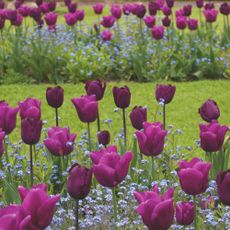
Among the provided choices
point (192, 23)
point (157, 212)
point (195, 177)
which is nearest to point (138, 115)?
point (195, 177)

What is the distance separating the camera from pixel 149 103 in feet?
28.1

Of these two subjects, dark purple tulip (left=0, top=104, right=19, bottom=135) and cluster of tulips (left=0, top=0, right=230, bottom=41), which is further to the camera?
cluster of tulips (left=0, top=0, right=230, bottom=41)

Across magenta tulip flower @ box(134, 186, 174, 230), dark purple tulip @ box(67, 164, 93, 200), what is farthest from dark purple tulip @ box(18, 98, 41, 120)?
magenta tulip flower @ box(134, 186, 174, 230)

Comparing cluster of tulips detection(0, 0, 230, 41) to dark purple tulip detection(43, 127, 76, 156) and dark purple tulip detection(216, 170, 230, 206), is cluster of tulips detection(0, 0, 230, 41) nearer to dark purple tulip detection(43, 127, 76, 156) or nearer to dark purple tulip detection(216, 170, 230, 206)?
dark purple tulip detection(43, 127, 76, 156)

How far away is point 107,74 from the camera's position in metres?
9.48

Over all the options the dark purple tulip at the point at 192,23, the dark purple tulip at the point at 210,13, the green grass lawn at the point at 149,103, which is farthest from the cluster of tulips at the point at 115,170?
the dark purple tulip at the point at 210,13

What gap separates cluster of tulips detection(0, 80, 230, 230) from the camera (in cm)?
264

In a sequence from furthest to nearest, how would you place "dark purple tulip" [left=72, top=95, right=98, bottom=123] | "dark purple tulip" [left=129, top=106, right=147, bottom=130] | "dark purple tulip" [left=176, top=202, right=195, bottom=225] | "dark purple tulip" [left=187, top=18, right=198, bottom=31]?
1. "dark purple tulip" [left=187, top=18, right=198, bottom=31]
2. "dark purple tulip" [left=129, top=106, right=147, bottom=130]
3. "dark purple tulip" [left=72, top=95, right=98, bottom=123]
4. "dark purple tulip" [left=176, top=202, right=195, bottom=225]

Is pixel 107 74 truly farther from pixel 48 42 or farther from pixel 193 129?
pixel 193 129

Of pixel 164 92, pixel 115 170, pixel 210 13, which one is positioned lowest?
pixel 115 170

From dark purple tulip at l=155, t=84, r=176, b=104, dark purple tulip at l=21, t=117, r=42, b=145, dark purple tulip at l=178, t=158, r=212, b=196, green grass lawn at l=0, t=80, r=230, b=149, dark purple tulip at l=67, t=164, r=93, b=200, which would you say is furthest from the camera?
green grass lawn at l=0, t=80, r=230, b=149

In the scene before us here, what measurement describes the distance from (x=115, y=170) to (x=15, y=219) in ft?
2.30

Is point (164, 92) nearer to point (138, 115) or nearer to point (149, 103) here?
point (138, 115)

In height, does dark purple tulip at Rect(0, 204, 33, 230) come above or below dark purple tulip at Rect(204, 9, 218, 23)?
below
